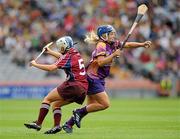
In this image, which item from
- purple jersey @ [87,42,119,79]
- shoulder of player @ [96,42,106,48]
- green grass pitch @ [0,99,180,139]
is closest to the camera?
green grass pitch @ [0,99,180,139]

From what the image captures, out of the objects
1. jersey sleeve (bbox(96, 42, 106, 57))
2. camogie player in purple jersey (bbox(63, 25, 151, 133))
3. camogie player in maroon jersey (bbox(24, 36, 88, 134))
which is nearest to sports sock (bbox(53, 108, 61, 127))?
camogie player in maroon jersey (bbox(24, 36, 88, 134))

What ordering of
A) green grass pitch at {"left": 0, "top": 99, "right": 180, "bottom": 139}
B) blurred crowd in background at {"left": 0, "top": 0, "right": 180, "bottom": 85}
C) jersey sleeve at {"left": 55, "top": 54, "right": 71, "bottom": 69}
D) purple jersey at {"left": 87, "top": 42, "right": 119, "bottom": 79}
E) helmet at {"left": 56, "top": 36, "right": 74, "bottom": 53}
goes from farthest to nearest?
blurred crowd in background at {"left": 0, "top": 0, "right": 180, "bottom": 85}
purple jersey at {"left": 87, "top": 42, "right": 119, "bottom": 79}
helmet at {"left": 56, "top": 36, "right": 74, "bottom": 53}
jersey sleeve at {"left": 55, "top": 54, "right": 71, "bottom": 69}
green grass pitch at {"left": 0, "top": 99, "right": 180, "bottom": 139}

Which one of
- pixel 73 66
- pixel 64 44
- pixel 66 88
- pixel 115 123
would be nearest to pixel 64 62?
pixel 73 66

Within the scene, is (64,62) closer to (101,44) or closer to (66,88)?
(66,88)

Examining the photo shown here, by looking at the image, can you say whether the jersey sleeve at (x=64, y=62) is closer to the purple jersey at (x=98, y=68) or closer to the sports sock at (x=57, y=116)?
the purple jersey at (x=98, y=68)

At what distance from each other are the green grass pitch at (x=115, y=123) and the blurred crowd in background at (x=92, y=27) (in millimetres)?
5084

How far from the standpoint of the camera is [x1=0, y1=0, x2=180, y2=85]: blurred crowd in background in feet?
94.8

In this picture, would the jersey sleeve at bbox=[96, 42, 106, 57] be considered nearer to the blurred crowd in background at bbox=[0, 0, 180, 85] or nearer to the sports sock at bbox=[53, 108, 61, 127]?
the sports sock at bbox=[53, 108, 61, 127]

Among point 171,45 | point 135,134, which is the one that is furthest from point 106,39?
point 171,45

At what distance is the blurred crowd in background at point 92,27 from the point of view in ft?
94.8

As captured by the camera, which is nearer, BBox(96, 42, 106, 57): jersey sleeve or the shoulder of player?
BBox(96, 42, 106, 57): jersey sleeve

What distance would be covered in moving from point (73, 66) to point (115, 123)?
3721 mm

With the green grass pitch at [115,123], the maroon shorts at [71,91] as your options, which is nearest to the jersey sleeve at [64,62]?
the maroon shorts at [71,91]

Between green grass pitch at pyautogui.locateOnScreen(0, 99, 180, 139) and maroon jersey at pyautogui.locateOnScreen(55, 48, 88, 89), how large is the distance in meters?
1.11
